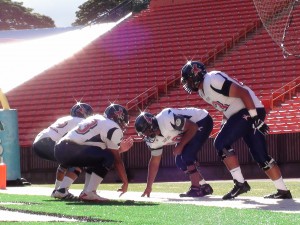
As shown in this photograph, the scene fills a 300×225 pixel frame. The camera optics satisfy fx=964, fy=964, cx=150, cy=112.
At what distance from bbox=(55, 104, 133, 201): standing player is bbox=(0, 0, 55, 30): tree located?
5432cm

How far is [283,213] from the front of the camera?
8750 mm

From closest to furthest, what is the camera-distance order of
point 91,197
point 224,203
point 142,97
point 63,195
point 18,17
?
point 224,203
point 91,197
point 63,195
point 142,97
point 18,17

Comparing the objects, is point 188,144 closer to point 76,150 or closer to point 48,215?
point 76,150

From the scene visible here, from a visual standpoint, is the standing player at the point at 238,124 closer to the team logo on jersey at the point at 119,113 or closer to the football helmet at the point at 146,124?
the football helmet at the point at 146,124

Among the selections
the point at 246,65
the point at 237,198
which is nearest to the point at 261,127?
the point at 237,198

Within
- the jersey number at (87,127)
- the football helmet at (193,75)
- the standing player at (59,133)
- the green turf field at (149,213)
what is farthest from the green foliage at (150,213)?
the standing player at (59,133)

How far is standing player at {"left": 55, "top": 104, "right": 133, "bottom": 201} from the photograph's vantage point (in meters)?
11.0

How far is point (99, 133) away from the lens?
11.1m

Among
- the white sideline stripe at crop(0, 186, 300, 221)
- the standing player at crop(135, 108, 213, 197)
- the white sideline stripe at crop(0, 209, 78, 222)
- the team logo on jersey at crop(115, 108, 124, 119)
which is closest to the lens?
the white sideline stripe at crop(0, 209, 78, 222)

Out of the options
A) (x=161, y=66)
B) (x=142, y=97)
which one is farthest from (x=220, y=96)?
(x=161, y=66)

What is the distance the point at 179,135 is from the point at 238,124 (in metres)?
1.11

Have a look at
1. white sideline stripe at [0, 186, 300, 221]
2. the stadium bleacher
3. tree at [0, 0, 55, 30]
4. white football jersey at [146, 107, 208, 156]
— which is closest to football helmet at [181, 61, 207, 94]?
white football jersey at [146, 107, 208, 156]

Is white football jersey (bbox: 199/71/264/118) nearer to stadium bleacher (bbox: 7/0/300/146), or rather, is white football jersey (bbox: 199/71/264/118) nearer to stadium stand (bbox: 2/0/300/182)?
stadium stand (bbox: 2/0/300/182)

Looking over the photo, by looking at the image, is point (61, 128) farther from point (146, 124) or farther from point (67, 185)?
point (146, 124)
